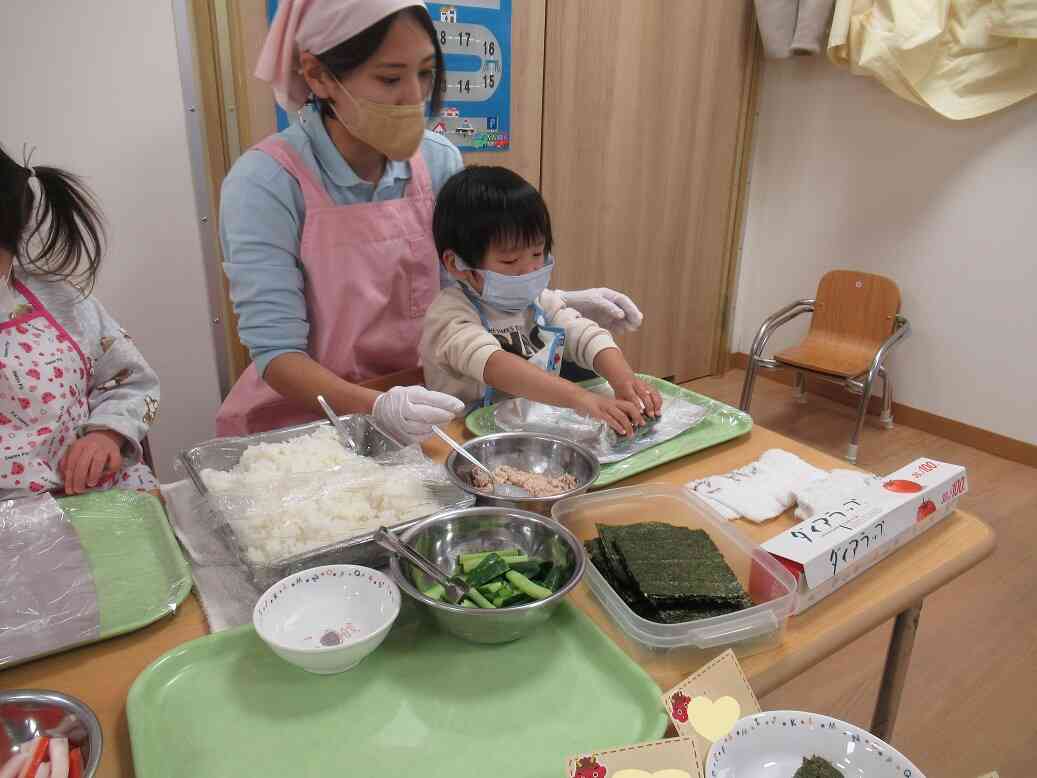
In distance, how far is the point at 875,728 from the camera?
118 centimetres

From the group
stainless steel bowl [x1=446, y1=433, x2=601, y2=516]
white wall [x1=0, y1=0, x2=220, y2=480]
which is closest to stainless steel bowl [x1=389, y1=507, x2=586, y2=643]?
stainless steel bowl [x1=446, y1=433, x2=601, y2=516]

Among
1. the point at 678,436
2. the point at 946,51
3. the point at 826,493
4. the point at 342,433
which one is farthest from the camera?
the point at 946,51

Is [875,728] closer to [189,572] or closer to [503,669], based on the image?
[503,669]

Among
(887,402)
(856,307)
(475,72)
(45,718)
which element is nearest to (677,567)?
(45,718)

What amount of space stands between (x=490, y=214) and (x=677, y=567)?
0.78 m

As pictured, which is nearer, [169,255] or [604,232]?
[169,255]

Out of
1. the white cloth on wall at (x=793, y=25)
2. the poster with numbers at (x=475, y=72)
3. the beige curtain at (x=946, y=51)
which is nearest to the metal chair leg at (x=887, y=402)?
the beige curtain at (x=946, y=51)

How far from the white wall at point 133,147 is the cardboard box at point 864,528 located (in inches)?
70.8

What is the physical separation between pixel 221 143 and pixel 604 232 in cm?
156

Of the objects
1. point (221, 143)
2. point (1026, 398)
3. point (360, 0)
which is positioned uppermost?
point (360, 0)

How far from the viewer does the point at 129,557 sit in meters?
0.85

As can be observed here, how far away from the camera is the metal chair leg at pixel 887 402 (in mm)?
3027

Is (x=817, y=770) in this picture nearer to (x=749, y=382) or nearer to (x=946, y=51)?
(x=749, y=382)

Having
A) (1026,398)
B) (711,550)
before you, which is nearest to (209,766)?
(711,550)
